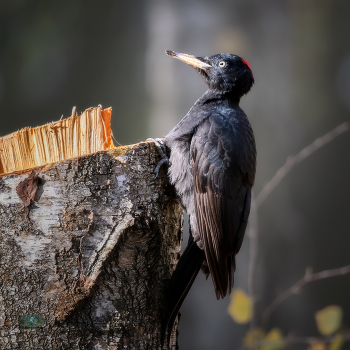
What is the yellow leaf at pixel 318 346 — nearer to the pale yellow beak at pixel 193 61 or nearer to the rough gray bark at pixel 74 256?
the rough gray bark at pixel 74 256

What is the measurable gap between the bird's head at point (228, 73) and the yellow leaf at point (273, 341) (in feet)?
5.52

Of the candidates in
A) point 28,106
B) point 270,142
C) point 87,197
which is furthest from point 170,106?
point 87,197

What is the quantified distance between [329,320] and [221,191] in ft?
4.89

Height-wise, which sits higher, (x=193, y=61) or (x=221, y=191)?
(x=193, y=61)

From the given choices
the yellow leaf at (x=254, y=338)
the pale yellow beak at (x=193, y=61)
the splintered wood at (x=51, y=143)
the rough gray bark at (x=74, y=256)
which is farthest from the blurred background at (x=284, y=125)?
the rough gray bark at (x=74, y=256)

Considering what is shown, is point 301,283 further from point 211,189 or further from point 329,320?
point 211,189

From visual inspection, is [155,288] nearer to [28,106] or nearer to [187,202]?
[187,202]

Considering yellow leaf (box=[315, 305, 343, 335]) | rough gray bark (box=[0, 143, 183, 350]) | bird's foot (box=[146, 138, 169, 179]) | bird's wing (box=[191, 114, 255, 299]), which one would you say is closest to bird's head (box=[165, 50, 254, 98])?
bird's wing (box=[191, 114, 255, 299])

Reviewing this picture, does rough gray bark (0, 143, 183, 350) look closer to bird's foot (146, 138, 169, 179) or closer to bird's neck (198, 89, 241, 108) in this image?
bird's foot (146, 138, 169, 179)

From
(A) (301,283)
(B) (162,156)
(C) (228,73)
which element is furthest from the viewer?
(A) (301,283)

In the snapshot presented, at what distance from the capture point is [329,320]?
2182 millimetres

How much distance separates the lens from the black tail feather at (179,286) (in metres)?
1.16

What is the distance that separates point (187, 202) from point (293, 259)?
151 cm

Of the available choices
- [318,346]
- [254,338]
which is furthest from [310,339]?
[254,338]
